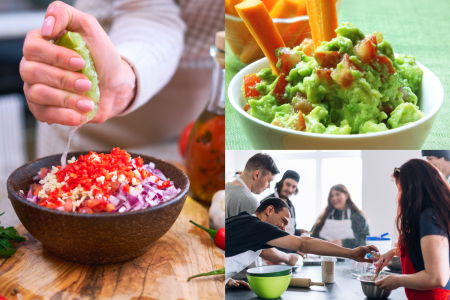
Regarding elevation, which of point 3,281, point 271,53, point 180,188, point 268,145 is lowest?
point 3,281

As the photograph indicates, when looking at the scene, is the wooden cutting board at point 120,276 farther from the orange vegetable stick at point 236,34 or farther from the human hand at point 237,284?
the orange vegetable stick at point 236,34

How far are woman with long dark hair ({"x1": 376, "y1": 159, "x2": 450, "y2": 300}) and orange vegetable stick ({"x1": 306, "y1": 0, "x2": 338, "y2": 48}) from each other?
0.92ft

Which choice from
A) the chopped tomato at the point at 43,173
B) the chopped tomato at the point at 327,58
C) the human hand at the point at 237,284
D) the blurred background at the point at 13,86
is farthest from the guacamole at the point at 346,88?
the blurred background at the point at 13,86

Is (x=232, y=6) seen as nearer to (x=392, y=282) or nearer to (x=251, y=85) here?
(x=251, y=85)

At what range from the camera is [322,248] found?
2.40ft

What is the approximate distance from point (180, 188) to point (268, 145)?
481mm

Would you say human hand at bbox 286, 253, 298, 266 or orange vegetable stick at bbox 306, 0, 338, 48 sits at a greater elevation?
orange vegetable stick at bbox 306, 0, 338, 48

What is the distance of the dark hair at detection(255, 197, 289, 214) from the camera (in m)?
0.72

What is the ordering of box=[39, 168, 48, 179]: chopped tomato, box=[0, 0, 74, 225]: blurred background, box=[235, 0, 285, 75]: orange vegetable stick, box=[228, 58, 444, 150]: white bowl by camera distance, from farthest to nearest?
box=[0, 0, 74, 225]: blurred background → box=[39, 168, 48, 179]: chopped tomato → box=[235, 0, 285, 75]: orange vegetable stick → box=[228, 58, 444, 150]: white bowl

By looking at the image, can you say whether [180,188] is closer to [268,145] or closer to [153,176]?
[153,176]

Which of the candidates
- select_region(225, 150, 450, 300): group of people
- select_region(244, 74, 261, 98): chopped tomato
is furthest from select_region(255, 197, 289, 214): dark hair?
select_region(244, 74, 261, 98): chopped tomato

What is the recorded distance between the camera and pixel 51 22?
95cm

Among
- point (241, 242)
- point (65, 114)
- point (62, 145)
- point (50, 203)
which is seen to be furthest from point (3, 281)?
point (62, 145)

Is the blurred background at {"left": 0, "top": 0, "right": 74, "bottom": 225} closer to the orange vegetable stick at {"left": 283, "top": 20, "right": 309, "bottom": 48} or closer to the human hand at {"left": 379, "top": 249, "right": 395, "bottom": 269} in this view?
the orange vegetable stick at {"left": 283, "top": 20, "right": 309, "bottom": 48}
